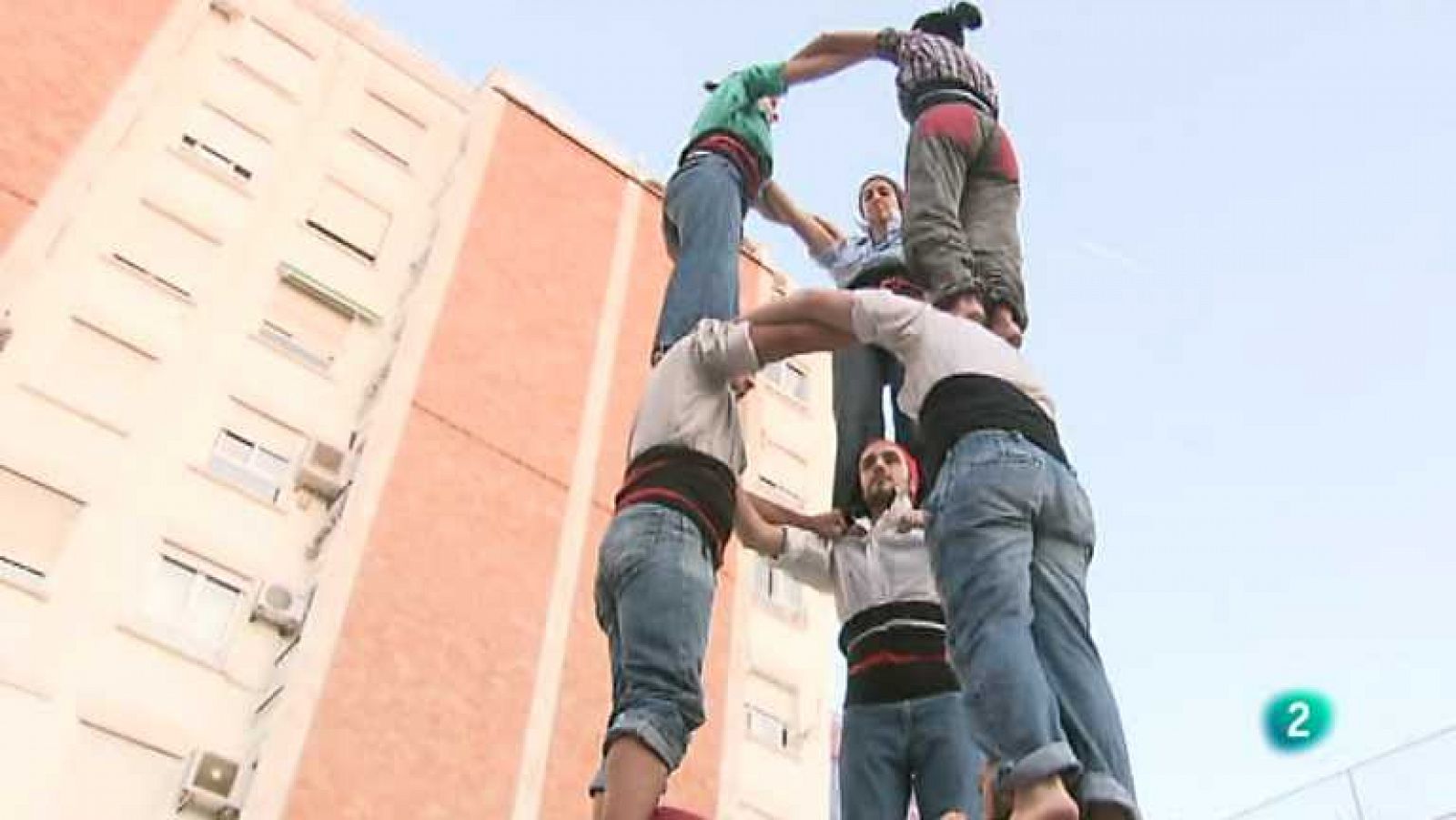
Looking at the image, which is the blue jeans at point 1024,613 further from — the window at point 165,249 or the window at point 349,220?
the window at point 349,220

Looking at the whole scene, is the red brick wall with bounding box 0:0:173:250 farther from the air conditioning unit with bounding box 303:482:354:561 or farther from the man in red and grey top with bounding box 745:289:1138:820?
the man in red and grey top with bounding box 745:289:1138:820

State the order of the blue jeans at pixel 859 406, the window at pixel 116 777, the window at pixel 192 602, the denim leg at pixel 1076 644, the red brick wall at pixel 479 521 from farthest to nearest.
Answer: the red brick wall at pixel 479 521
the window at pixel 192 602
the window at pixel 116 777
the blue jeans at pixel 859 406
the denim leg at pixel 1076 644

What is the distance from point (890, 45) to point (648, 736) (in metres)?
3.78

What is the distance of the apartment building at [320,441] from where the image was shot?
18.2 metres

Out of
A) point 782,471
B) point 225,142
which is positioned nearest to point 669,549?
point 225,142

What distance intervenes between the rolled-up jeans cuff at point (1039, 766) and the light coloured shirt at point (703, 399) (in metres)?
1.57

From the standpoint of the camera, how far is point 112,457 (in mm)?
19500

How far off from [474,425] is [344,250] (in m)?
4.25

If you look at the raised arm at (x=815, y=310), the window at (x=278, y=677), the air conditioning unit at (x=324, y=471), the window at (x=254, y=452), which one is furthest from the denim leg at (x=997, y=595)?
the air conditioning unit at (x=324, y=471)

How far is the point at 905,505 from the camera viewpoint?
6.04m

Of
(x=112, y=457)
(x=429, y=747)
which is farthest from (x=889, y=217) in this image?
(x=112, y=457)

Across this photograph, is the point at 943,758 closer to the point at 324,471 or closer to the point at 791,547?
the point at 791,547

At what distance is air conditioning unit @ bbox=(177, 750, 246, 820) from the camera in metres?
17.5

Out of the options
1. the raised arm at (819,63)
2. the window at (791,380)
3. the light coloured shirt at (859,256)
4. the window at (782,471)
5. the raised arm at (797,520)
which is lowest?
the raised arm at (797,520)
